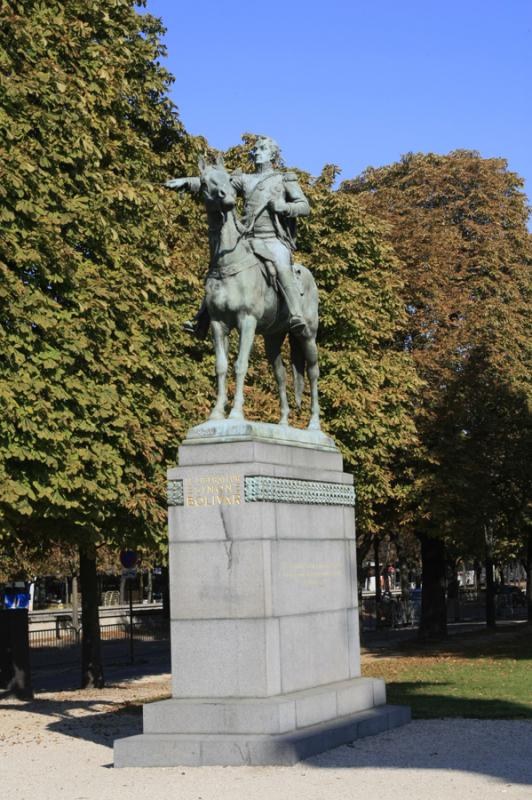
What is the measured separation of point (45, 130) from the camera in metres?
23.2

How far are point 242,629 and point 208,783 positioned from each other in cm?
212

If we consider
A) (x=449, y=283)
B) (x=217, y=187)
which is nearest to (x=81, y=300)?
(x=217, y=187)

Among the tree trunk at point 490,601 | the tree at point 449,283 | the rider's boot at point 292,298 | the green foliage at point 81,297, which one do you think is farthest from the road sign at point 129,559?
the tree trunk at point 490,601

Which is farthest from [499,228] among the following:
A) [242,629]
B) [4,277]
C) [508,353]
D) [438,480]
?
[242,629]

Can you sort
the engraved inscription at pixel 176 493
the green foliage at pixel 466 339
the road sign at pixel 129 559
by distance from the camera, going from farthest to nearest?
the green foliage at pixel 466 339 → the road sign at pixel 129 559 → the engraved inscription at pixel 176 493

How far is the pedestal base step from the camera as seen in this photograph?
13484 millimetres

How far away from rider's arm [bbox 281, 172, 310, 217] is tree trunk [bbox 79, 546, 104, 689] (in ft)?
42.6

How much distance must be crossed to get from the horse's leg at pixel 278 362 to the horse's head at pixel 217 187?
232 centimetres

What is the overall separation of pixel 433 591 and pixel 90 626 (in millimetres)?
17619

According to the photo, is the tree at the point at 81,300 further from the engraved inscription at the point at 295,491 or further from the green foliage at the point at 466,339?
the green foliage at the point at 466,339

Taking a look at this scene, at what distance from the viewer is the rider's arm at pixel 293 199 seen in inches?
646

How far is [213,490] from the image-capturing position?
14758 millimetres

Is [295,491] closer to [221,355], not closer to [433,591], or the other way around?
[221,355]

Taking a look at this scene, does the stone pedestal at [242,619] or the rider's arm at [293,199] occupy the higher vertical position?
the rider's arm at [293,199]
